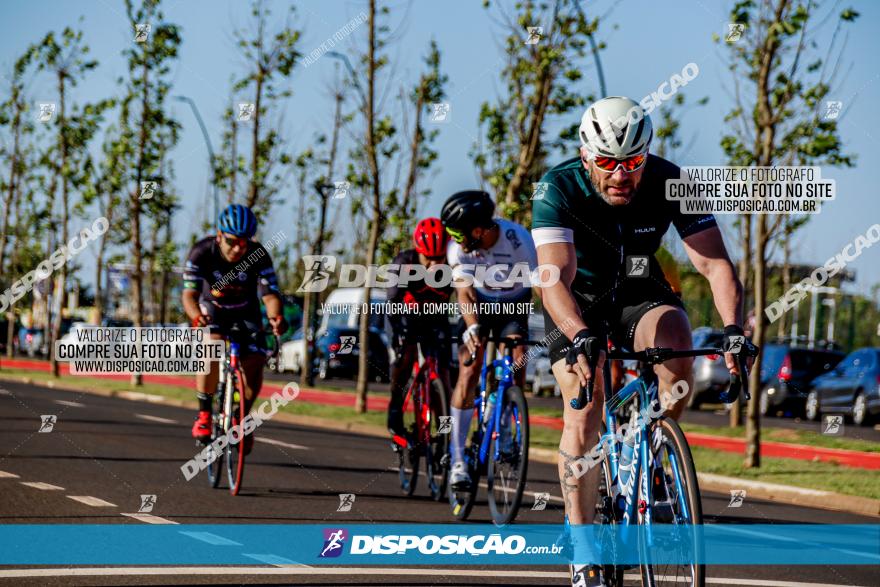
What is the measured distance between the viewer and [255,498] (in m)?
8.93

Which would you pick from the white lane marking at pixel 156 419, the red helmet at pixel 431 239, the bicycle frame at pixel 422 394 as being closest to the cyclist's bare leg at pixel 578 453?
the red helmet at pixel 431 239

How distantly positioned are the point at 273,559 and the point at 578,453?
207cm

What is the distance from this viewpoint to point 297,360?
137 feet

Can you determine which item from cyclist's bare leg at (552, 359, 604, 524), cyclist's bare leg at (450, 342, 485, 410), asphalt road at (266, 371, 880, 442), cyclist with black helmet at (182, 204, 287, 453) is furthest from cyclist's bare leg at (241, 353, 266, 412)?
asphalt road at (266, 371, 880, 442)

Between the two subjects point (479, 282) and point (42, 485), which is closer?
point (479, 282)

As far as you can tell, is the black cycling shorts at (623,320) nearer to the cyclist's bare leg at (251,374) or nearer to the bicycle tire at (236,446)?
the bicycle tire at (236,446)

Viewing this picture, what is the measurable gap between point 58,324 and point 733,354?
25.9 m

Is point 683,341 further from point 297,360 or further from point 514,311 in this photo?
point 297,360

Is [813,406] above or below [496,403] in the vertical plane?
below

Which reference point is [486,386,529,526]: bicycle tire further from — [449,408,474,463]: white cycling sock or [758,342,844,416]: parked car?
[758,342,844,416]: parked car

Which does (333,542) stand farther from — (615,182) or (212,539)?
(615,182)

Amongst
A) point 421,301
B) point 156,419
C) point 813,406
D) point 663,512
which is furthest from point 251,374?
point 813,406

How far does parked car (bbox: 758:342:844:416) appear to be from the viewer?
26.5m

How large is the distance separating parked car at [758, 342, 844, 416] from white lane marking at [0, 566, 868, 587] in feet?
68.4
